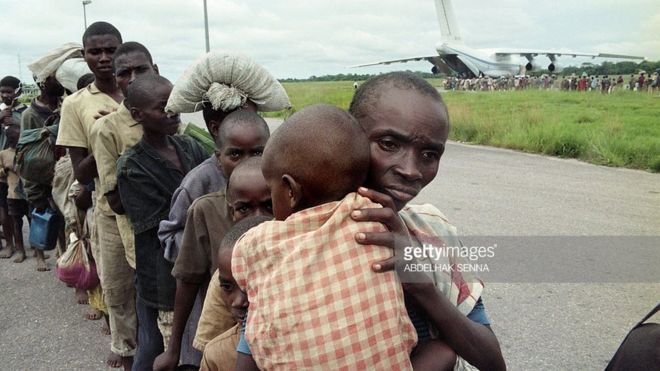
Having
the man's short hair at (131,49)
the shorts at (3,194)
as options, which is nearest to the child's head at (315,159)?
the man's short hair at (131,49)

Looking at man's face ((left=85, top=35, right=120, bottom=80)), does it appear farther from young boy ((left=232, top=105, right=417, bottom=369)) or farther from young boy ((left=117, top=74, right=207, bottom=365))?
young boy ((left=232, top=105, right=417, bottom=369))

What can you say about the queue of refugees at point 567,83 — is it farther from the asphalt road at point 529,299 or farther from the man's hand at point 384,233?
the man's hand at point 384,233

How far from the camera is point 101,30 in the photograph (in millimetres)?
3639

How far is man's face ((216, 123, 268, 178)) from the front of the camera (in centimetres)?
212

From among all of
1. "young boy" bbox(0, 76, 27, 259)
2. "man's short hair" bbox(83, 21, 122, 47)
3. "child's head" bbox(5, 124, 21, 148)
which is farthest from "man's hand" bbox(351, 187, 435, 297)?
"young boy" bbox(0, 76, 27, 259)

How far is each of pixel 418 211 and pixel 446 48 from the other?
57266 millimetres

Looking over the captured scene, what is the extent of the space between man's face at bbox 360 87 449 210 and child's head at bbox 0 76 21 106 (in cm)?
622

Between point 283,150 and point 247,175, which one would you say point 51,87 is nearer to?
point 247,175

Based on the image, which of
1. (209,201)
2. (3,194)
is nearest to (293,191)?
(209,201)

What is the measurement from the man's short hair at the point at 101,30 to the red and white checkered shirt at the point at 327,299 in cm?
309

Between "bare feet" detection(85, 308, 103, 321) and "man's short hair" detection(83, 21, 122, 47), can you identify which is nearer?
"man's short hair" detection(83, 21, 122, 47)

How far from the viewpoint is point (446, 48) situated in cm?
5562

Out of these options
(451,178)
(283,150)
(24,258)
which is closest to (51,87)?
(24,258)

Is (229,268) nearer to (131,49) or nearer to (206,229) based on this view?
(206,229)
